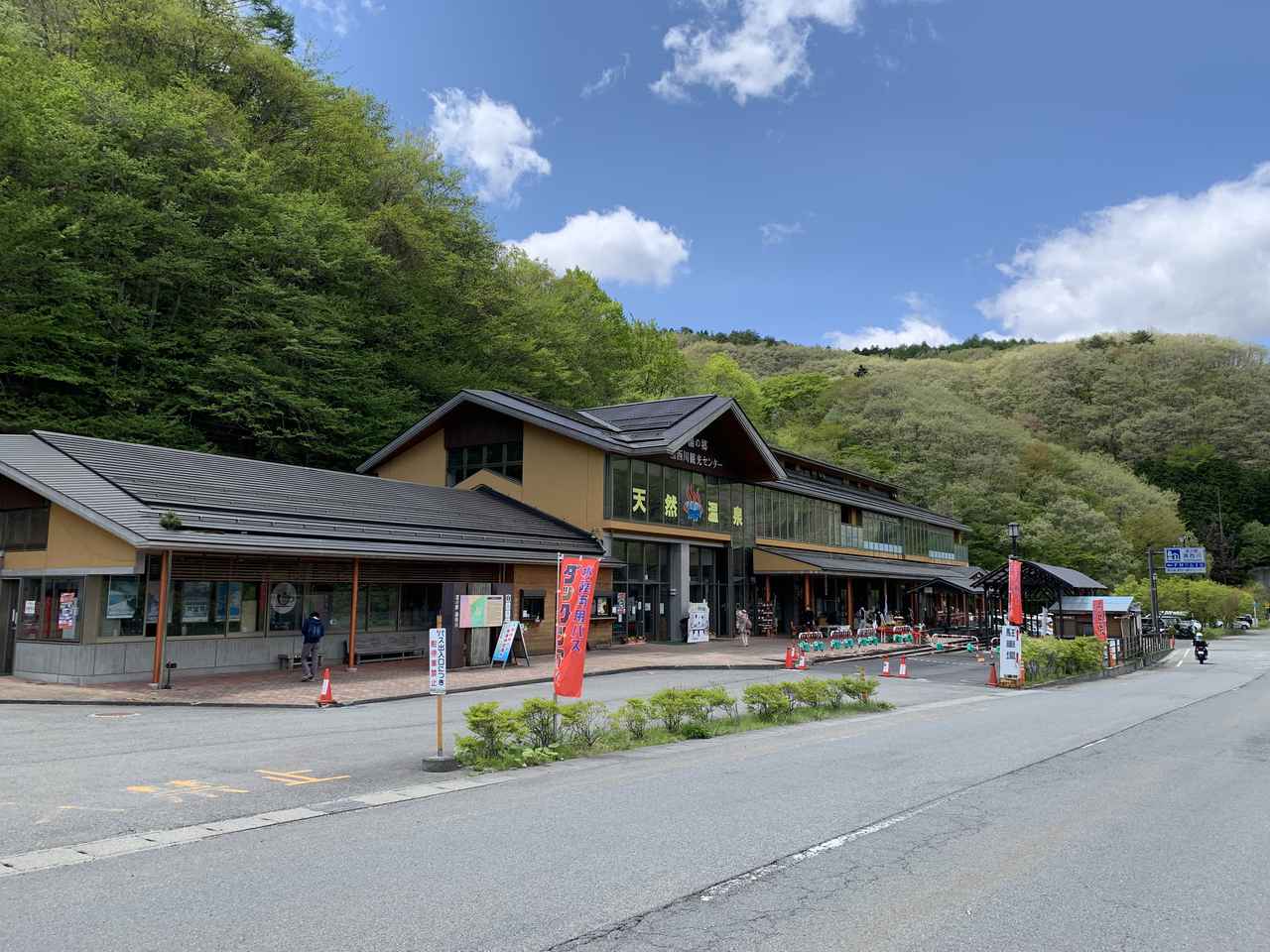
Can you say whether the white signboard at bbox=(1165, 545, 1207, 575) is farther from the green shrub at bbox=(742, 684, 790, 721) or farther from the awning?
the green shrub at bbox=(742, 684, 790, 721)

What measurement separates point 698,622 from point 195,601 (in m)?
18.2

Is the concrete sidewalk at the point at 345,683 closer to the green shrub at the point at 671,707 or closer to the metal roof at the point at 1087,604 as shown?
the green shrub at the point at 671,707

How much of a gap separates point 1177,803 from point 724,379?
211ft

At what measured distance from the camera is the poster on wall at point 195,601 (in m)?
19.1

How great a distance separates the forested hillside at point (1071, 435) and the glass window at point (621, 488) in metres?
41.5

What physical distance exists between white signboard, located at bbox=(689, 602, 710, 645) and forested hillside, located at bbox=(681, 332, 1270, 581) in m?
40.7

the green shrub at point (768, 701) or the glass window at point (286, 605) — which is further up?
the glass window at point (286, 605)

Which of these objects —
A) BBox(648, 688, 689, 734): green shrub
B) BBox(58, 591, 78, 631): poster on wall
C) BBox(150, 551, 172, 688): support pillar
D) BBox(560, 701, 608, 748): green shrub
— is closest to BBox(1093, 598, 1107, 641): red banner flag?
BBox(648, 688, 689, 734): green shrub

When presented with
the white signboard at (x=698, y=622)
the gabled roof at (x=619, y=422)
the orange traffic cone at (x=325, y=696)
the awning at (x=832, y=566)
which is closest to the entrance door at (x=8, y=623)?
the orange traffic cone at (x=325, y=696)

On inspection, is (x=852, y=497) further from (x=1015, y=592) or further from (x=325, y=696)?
(x=325, y=696)

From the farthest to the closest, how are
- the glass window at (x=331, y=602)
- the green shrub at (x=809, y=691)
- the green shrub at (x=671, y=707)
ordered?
the glass window at (x=331, y=602)
the green shrub at (x=809, y=691)
the green shrub at (x=671, y=707)

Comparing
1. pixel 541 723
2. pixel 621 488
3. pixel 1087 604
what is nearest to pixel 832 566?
pixel 1087 604

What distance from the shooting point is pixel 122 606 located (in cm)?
1797

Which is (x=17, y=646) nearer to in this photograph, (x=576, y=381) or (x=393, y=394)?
(x=393, y=394)
